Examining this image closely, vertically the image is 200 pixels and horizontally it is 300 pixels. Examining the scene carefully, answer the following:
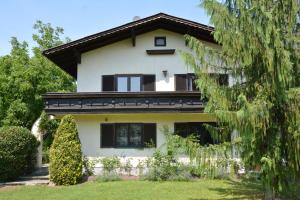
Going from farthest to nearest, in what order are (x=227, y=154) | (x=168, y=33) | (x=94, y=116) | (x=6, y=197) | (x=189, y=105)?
(x=168, y=33) < (x=94, y=116) < (x=189, y=105) < (x=6, y=197) < (x=227, y=154)

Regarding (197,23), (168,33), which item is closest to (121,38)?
(168,33)

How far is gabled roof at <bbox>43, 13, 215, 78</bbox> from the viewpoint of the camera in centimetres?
2133

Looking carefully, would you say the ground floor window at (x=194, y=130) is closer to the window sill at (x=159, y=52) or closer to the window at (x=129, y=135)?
the window at (x=129, y=135)

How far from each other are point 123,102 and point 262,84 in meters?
9.02

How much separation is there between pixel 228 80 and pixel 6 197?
9.39 m

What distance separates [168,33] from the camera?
2228 cm

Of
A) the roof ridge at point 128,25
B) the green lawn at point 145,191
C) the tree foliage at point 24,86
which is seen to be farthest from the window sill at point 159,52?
the tree foliage at point 24,86

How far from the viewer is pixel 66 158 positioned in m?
18.3

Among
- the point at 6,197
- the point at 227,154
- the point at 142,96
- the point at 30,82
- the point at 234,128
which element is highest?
the point at 30,82

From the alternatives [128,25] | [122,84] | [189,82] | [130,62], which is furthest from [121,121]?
[128,25]

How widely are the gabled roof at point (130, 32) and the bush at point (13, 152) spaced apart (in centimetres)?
468

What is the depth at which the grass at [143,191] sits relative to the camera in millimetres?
14625

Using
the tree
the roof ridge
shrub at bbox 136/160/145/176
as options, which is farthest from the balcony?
the tree

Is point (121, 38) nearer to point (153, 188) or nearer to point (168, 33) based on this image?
point (168, 33)
